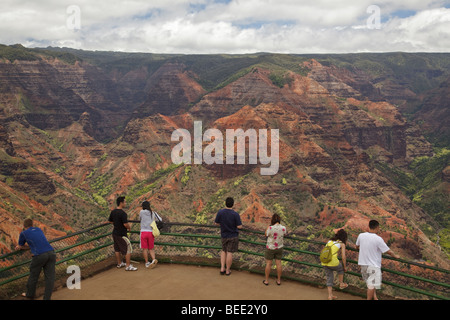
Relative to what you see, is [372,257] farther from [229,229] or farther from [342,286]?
[229,229]

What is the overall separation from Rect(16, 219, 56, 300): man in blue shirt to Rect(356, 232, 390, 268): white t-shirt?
8702mm

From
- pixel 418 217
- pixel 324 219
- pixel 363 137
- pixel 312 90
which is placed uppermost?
pixel 312 90

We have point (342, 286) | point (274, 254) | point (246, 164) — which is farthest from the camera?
point (246, 164)

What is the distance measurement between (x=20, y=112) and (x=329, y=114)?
113 meters

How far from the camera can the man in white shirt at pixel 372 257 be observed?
34.7ft

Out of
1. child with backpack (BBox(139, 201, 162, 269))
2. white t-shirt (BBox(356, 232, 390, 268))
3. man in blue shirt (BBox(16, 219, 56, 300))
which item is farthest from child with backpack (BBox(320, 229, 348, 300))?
man in blue shirt (BBox(16, 219, 56, 300))

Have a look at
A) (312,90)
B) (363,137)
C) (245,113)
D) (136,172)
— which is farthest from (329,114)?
(136,172)

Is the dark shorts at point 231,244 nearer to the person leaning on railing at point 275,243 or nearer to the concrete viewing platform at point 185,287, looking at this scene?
the concrete viewing platform at point 185,287

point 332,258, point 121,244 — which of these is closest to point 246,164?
point 121,244

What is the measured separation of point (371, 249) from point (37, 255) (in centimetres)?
933

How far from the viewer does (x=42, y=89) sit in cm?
17112

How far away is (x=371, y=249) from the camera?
10.7 meters

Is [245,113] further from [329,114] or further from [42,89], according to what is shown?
[42,89]

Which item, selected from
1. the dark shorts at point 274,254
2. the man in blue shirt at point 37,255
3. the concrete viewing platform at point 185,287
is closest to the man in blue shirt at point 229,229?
the concrete viewing platform at point 185,287
